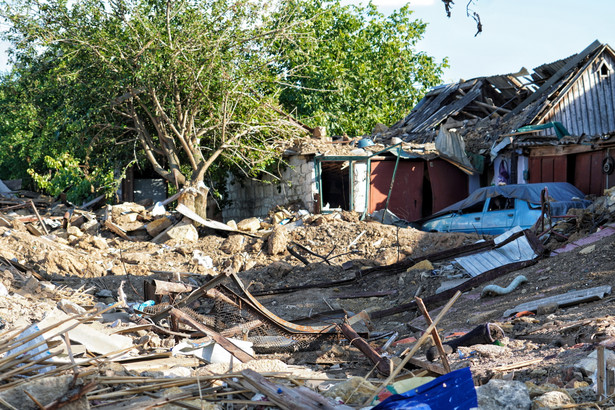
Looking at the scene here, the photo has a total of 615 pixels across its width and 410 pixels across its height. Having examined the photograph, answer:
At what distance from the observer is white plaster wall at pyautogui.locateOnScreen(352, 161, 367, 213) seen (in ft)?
61.5

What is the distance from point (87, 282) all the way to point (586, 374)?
378 inches

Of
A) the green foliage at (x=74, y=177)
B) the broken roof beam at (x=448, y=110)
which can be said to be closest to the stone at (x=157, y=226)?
the green foliage at (x=74, y=177)

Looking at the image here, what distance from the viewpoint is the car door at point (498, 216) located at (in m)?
14.5

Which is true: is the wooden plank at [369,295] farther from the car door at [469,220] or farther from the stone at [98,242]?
the stone at [98,242]

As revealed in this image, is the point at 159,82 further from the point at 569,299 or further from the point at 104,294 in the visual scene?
the point at 569,299

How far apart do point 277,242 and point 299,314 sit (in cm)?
513

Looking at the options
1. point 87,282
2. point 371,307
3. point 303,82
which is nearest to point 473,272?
point 371,307

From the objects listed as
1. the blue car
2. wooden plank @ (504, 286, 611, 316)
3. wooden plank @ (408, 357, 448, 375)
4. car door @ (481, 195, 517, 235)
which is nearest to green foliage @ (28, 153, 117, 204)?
the blue car

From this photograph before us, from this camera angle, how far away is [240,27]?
17.1 m

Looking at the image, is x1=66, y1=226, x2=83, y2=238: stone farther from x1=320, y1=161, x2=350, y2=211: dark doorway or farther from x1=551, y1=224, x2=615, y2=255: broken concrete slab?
x1=551, y1=224, x2=615, y2=255: broken concrete slab

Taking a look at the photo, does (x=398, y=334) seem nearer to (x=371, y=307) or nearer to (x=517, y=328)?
(x=517, y=328)

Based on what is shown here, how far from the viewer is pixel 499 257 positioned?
10.7 meters

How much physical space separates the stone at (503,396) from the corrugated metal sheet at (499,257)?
6851 mm

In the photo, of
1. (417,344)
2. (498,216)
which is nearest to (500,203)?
(498,216)
